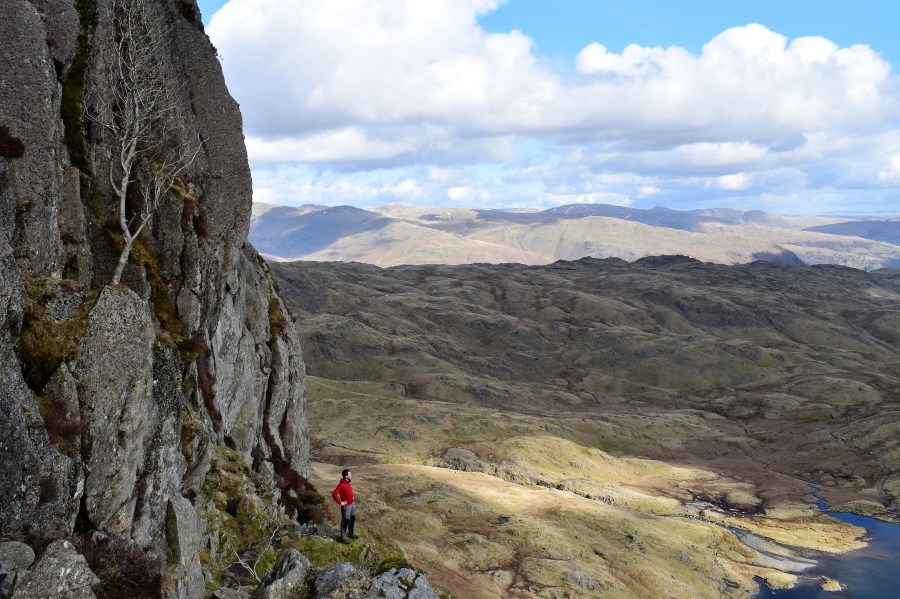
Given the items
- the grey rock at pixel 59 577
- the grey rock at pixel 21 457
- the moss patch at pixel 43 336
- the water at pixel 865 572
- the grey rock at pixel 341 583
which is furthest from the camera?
the water at pixel 865 572

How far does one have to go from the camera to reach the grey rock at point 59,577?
1823cm

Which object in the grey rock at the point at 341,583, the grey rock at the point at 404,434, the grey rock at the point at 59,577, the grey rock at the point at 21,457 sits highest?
the grey rock at the point at 21,457

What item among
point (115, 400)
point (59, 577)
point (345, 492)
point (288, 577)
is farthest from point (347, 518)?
point (59, 577)

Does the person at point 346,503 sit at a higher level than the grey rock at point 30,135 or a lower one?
lower

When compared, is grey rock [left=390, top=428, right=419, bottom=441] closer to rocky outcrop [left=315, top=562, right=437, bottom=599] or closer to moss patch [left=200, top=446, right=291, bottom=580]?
moss patch [left=200, top=446, right=291, bottom=580]

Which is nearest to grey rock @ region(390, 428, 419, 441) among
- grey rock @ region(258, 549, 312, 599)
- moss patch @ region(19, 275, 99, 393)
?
grey rock @ region(258, 549, 312, 599)

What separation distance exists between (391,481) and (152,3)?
7769 centimetres

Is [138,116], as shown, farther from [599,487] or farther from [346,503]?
[599,487]

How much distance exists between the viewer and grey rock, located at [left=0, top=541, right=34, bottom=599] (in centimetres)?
1783

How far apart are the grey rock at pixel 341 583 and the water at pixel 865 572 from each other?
83305mm

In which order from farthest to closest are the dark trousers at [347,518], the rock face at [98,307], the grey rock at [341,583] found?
the dark trousers at [347,518] < the grey rock at [341,583] < the rock face at [98,307]

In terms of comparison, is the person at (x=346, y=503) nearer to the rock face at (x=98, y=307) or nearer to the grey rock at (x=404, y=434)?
the rock face at (x=98, y=307)

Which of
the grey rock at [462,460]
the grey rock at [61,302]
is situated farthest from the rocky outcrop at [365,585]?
the grey rock at [462,460]

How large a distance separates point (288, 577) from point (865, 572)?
11079cm
